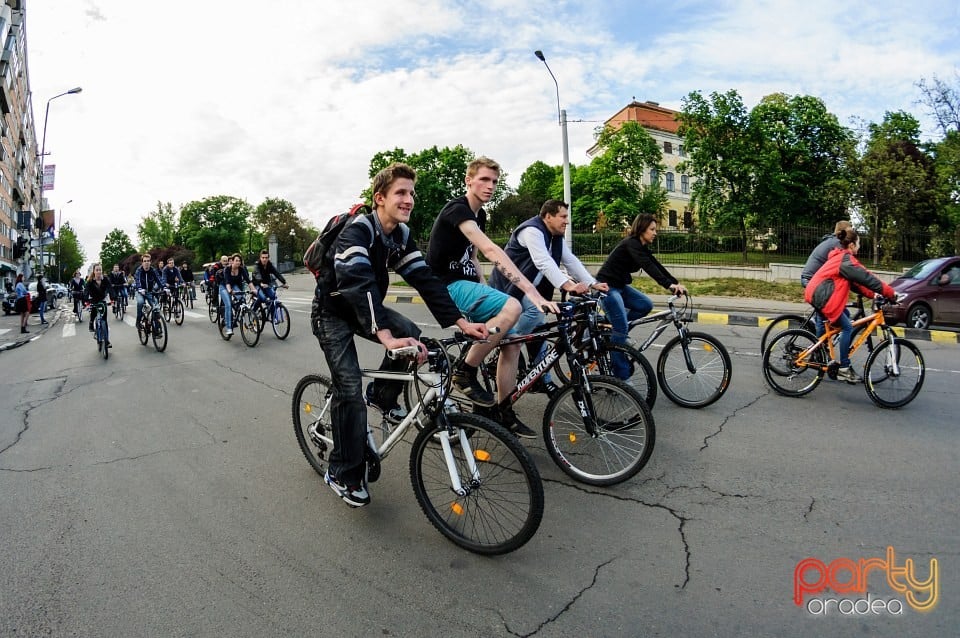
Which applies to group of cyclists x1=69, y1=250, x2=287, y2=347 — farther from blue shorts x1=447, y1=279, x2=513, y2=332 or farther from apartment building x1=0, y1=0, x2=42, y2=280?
apartment building x1=0, y1=0, x2=42, y2=280

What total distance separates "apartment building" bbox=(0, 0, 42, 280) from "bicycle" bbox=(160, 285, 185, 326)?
97.6 ft

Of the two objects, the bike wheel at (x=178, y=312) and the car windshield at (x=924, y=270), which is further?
the bike wheel at (x=178, y=312)

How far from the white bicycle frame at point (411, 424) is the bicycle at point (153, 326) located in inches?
323

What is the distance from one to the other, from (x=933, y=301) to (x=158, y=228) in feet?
366

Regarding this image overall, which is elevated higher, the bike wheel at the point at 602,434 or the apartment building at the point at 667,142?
the apartment building at the point at 667,142

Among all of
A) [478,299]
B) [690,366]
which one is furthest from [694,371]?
[478,299]

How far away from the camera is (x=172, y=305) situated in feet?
52.0

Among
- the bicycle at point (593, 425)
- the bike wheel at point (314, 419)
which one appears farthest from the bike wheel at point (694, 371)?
the bike wheel at point (314, 419)

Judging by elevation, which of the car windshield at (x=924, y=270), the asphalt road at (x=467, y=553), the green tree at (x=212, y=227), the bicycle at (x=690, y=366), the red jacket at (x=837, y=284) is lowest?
the asphalt road at (x=467, y=553)

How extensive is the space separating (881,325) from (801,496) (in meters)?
3.13

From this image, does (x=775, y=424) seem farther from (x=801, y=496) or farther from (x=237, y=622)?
(x=237, y=622)

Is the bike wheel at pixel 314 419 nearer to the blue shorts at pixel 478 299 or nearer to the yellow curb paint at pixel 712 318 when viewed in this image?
the blue shorts at pixel 478 299

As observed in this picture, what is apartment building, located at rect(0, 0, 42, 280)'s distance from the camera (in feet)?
156

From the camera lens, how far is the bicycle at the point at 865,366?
5641mm
